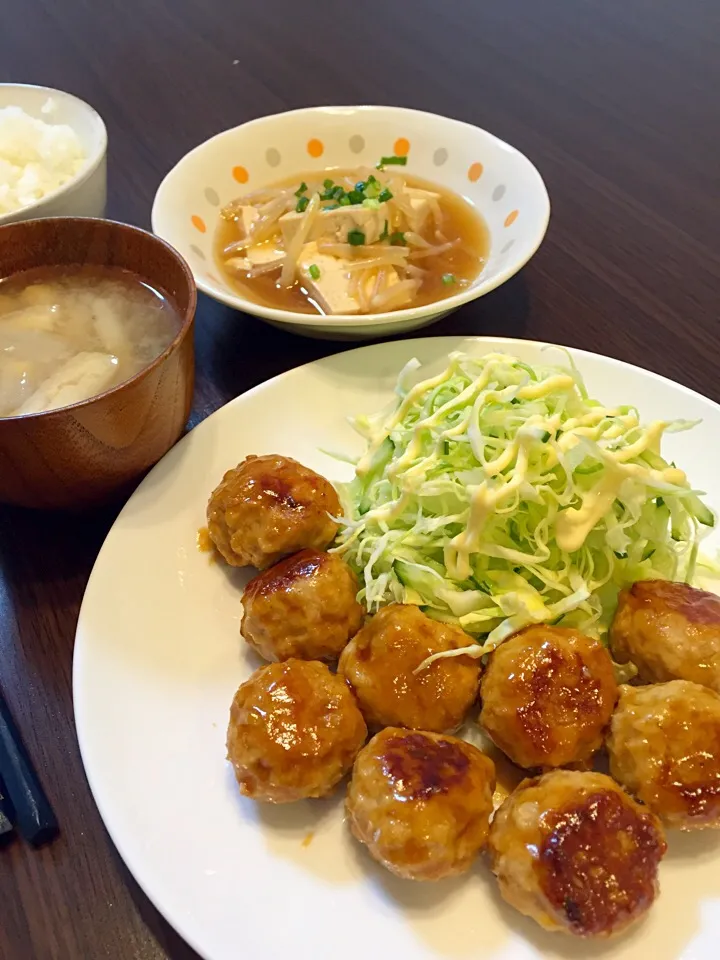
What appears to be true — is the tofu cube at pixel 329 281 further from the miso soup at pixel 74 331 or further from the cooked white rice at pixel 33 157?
the cooked white rice at pixel 33 157

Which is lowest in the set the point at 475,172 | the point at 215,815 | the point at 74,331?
the point at 215,815

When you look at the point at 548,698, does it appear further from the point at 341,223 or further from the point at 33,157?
the point at 33,157

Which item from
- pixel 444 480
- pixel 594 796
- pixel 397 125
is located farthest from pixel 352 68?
pixel 594 796

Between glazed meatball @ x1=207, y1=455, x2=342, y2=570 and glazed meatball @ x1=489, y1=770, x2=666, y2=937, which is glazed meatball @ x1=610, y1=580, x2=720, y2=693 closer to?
glazed meatball @ x1=489, y1=770, x2=666, y2=937

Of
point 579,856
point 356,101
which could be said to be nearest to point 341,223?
point 356,101

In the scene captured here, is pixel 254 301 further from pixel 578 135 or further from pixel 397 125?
pixel 578 135

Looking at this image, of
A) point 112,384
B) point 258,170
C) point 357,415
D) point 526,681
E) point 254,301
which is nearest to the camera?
point 526,681
